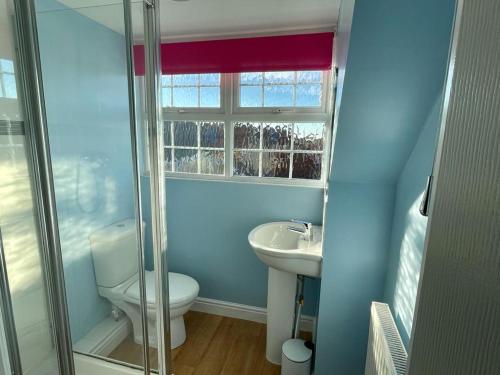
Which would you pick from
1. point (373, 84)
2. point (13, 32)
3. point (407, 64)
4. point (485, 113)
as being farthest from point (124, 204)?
point (485, 113)

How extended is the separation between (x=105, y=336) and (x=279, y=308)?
1.01m

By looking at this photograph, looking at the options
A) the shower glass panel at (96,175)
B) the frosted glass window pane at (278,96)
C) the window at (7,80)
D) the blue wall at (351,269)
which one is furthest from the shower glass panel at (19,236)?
the frosted glass window pane at (278,96)

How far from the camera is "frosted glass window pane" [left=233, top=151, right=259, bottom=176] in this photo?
2.24 m

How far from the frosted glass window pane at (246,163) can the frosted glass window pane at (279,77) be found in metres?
0.53

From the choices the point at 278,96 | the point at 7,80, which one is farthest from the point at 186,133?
the point at 7,80

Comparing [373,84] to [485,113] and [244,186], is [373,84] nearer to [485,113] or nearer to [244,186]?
[485,113]

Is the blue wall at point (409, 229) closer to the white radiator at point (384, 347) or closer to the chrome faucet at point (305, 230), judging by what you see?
the white radiator at point (384, 347)

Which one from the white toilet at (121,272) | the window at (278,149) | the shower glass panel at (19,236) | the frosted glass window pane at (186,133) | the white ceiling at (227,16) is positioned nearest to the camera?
the shower glass panel at (19,236)

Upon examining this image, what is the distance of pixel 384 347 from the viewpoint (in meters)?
1.07

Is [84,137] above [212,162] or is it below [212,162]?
above

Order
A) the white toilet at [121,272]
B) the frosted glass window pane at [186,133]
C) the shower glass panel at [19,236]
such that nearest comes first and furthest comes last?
the shower glass panel at [19,236] < the white toilet at [121,272] < the frosted glass window pane at [186,133]

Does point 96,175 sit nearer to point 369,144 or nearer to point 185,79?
point 185,79

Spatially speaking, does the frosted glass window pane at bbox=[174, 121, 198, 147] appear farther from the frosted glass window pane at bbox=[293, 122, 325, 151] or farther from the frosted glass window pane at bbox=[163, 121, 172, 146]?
the frosted glass window pane at bbox=[293, 122, 325, 151]

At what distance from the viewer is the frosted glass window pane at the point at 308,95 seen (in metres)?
2.03
